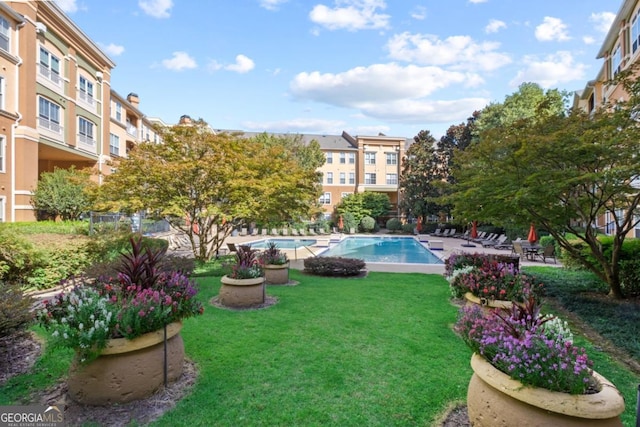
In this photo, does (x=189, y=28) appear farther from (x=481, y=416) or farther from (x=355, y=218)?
(x=355, y=218)

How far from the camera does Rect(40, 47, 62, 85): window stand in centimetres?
2000

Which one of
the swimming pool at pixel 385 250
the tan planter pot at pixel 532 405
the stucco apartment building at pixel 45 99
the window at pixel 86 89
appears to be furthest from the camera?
the window at pixel 86 89

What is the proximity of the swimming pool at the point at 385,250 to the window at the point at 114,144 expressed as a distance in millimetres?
20827

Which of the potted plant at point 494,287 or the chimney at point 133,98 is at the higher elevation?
the chimney at point 133,98

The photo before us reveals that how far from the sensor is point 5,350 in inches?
187

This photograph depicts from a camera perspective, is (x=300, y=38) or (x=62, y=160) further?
(x=62, y=160)

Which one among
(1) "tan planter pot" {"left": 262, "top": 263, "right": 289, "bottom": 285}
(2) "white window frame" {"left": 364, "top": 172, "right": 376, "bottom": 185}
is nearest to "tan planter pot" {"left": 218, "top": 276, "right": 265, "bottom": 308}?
(1) "tan planter pot" {"left": 262, "top": 263, "right": 289, "bottom": 285}

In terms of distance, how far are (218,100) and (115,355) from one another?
18079 millimetres

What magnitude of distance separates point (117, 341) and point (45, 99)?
929 inches

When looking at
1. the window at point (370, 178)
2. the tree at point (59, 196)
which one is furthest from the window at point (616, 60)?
the tree at point (59, 196)

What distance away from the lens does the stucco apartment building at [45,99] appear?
1761cm

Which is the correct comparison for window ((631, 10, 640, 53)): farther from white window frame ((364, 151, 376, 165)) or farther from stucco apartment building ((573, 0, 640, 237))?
white window frame ((364, 151, 376, 165))

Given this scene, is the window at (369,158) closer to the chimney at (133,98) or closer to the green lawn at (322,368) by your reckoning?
the chimney at (133,98)

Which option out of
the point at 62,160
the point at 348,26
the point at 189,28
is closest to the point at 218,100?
the point at 189,28
